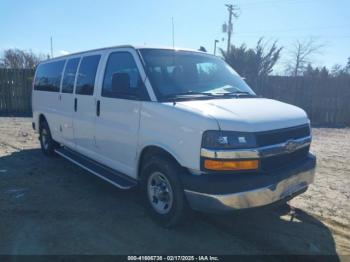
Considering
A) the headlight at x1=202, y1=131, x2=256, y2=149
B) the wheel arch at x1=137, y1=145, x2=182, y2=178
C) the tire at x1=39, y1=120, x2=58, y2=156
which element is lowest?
the tire at x1=39, y1=120, x2=58, y2=156

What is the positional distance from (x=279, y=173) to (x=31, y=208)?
338 cm

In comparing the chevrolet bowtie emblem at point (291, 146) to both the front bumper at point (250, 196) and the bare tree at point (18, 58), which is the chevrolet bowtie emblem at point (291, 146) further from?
the bare tree at point (18, 58)

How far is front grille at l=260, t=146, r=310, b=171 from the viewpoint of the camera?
3615mm

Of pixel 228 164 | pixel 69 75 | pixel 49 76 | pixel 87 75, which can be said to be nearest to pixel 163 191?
pixel 228 164

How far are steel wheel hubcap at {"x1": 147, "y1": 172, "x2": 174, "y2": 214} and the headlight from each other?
0.83 meters

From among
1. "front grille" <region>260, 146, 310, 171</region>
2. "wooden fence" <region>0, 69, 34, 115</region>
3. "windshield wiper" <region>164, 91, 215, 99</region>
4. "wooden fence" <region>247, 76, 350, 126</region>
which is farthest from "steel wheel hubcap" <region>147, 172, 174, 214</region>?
"wooden fence" <region>0, 69, 34, 115</region>

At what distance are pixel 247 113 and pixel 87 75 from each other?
303 cm

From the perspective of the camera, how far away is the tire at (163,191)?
378 centimetres

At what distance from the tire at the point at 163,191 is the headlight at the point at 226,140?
56cm

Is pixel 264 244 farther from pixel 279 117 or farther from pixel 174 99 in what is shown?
pixel 174 99

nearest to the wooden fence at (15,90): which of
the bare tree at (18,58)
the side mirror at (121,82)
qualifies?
the side mirror at (121,82)

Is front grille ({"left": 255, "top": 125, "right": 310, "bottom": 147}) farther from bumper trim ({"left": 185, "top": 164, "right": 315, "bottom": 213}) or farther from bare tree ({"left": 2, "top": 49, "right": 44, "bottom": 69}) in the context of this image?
bare tree ({"left": 2, "top": 49, "right": 44, "bottom": 69})

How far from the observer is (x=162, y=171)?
3.92 m

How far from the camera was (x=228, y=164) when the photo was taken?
343 centimetres
